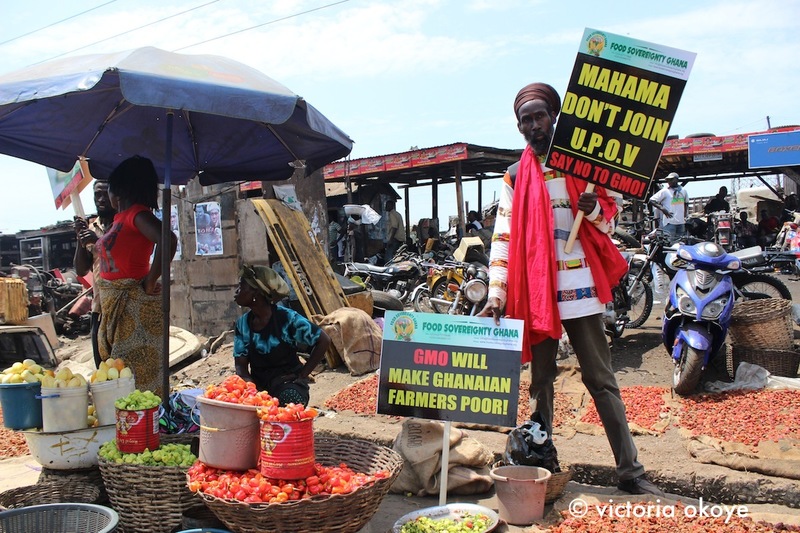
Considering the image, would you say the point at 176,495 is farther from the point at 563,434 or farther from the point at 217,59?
the point at 563,434

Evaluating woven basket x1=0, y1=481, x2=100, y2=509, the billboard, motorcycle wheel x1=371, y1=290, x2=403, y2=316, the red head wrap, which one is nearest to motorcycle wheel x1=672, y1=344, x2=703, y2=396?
the red head wrap

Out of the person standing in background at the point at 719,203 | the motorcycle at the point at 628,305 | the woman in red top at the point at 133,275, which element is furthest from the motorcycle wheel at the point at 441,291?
the person standing in background at the point at 719,203

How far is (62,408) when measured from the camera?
11.4 ft

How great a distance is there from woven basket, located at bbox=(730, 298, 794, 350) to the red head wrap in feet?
10.6

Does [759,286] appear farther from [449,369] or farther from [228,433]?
[228,433]

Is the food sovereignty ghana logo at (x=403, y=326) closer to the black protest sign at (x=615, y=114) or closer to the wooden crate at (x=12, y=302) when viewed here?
the black protest sign at (x=615, y=114)

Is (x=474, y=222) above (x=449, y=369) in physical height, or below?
above

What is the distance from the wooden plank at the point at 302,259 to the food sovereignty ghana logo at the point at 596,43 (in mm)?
5192

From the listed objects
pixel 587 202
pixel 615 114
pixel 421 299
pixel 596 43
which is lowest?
pixel 421 299

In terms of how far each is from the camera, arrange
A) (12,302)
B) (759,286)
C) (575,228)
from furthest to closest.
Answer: (12,302) → (759,286) → (575,228)

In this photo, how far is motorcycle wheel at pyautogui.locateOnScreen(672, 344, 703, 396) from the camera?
5.21 m

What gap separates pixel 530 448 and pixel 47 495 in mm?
2469

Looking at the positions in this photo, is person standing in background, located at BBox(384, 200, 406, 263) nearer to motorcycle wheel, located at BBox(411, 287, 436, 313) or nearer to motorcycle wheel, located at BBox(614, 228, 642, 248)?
motorcycle wheel, located at BBox(411, 287, 436, 313)

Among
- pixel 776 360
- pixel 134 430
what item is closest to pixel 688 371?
pixel 776 360
